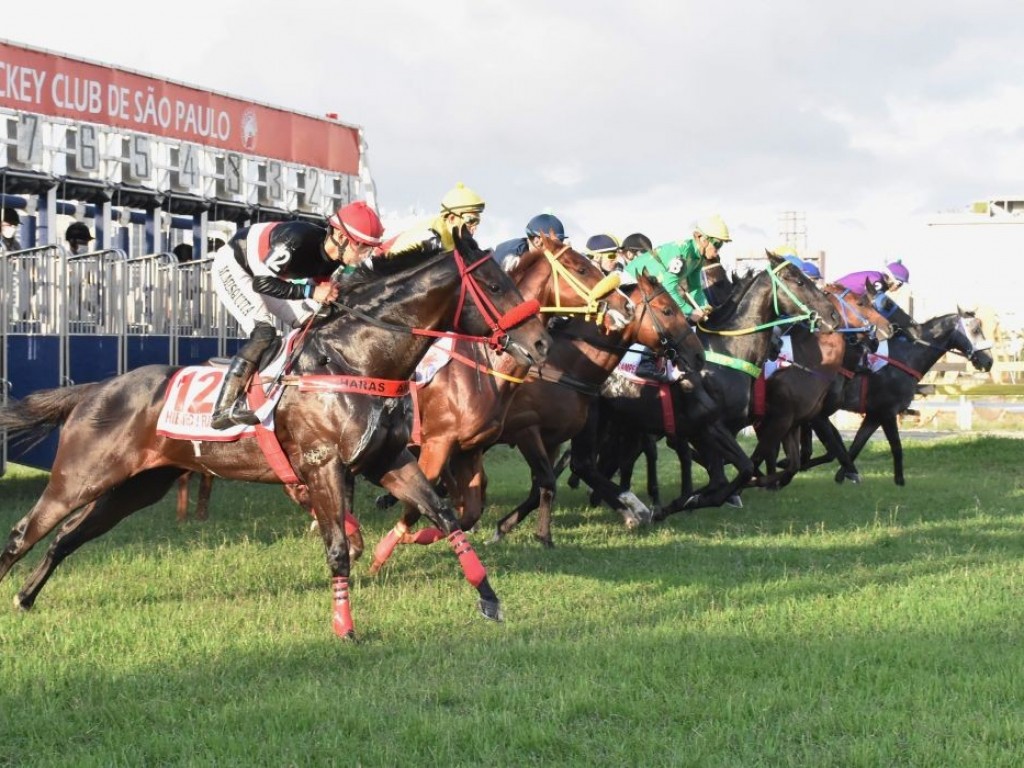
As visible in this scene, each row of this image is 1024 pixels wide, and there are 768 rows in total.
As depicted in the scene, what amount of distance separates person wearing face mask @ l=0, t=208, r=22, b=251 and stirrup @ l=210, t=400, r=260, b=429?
6017mm

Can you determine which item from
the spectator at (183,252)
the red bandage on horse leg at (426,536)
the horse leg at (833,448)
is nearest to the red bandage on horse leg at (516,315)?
the red bandage on horse leg at (426,536)

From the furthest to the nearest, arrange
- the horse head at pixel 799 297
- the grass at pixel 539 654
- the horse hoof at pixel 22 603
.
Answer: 1. the horse head at pixel 799 297
2. the horse hoof at pixel 22 603
3. the grass at pixel 539 654

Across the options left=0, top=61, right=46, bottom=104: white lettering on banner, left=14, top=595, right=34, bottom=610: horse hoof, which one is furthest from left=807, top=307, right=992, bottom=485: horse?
left=14, top=595, right=34, bottom=610: horse hoof

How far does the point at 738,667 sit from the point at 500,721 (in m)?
1.36

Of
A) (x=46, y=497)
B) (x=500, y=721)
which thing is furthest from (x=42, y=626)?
(x=500, y=721)

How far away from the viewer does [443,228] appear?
853 cm

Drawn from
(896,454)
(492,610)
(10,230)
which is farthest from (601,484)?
(10,230)

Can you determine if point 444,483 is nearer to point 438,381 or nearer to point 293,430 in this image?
point 438,381

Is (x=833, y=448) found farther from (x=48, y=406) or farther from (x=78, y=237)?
(x=48, y=406)

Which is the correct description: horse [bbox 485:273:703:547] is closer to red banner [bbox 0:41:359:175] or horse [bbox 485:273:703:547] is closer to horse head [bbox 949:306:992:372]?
red banner [bbox 0:41:359:175]

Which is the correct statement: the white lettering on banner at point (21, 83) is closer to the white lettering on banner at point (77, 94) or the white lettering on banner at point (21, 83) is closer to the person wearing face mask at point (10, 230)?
the white lettering on banner at point (77, 94)

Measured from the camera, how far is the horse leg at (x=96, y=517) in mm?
7660

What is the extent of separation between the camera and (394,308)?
23.5ft

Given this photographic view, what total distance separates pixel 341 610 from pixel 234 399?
1254 millimetres
